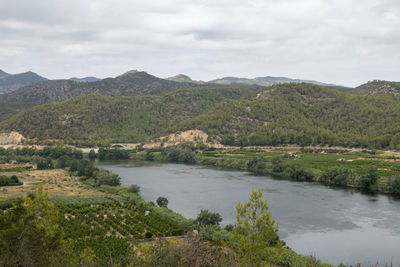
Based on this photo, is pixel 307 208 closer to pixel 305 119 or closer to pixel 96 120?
pixel 305 119

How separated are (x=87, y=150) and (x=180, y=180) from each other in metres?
67.4

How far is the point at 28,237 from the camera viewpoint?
17.7 metres

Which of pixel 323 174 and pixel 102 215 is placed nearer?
pixel 102 215

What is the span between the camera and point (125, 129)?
169750 mm

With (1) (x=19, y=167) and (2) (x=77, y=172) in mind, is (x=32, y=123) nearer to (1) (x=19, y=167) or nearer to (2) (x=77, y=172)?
(1) (x=19, y=167)

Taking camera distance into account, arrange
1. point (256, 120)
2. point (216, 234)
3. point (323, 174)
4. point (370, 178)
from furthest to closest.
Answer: point (256, 120), point (323, 174), point (370, 178), point (216, 234)

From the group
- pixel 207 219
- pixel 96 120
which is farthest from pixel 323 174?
pixel 96 120

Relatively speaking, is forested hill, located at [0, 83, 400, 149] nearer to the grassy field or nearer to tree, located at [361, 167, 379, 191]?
tree, located at [361, 167, 379, 191]

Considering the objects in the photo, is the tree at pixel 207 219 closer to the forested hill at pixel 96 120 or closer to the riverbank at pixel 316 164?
the riverbank at pixel 316 164

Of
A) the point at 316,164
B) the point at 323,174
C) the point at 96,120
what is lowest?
the point at 323,174

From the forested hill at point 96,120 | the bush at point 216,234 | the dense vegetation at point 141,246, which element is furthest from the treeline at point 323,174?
the forested hill at point 96,120

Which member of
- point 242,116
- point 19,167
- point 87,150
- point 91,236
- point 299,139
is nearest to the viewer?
point 91,236

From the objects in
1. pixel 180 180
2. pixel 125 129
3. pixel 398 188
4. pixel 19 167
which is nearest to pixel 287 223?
pixel 398 188

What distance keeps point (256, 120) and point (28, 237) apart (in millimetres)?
137648
